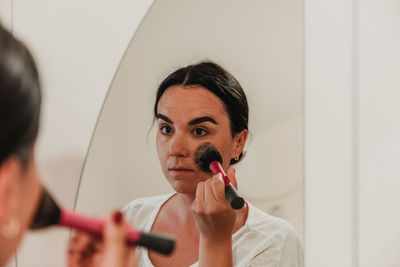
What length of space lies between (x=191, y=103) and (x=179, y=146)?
0.07m

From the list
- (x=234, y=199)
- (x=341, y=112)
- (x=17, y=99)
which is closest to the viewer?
(x=17, y=99)

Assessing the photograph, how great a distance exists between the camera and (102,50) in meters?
0.77

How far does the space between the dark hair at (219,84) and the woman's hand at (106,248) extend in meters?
0.30

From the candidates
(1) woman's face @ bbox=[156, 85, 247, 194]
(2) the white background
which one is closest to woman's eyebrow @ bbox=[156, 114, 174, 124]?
(1) woman's face @ bbox=[156, 85, 247, 194]

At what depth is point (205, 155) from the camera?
0.74 meters

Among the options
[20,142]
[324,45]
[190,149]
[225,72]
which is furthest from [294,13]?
[20,142]

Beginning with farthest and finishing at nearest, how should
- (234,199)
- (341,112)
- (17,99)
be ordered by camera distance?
(341,112)
(234,199)
(17,99)

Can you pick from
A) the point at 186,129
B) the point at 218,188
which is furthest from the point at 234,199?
the point at 186,129

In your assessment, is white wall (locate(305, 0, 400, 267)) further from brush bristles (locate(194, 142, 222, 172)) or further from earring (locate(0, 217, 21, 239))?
earring (locate(0, 217, 21, 239))

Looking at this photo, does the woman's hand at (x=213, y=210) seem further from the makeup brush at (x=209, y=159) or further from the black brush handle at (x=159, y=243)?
the black brush handle at (x=159, y=243)

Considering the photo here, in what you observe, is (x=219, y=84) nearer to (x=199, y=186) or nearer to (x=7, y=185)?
(x=199, y=186)

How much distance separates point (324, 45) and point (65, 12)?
0.49 meters

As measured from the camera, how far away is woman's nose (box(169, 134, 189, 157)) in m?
0.74

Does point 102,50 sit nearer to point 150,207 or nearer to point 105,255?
point 150,207
